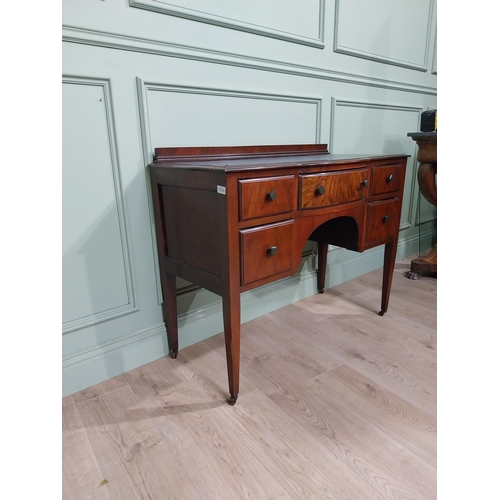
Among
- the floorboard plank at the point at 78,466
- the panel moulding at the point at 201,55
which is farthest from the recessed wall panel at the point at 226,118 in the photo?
the floorboard plank at the point at 78,466

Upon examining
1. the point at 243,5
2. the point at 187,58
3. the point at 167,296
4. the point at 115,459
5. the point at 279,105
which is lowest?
the point at 115,459

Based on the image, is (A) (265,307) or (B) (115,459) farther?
(A) (265,307)

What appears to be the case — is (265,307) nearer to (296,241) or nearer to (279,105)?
(296,241)

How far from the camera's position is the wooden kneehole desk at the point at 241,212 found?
40.8 inches

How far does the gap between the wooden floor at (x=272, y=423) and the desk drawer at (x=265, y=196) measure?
0.60m

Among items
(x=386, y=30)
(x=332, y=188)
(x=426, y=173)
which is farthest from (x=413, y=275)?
(x=386, y=30)

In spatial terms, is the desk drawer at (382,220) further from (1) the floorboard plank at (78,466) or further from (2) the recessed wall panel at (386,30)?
(1) the floorboard plank at (78,466)

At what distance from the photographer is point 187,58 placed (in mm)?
1304

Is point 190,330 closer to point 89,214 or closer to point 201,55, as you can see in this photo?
point 89,214

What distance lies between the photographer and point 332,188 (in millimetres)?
1264

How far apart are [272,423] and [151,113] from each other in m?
1.07

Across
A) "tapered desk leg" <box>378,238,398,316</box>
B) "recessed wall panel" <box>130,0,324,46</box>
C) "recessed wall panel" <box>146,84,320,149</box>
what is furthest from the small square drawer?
"recessed wall panel" <box>130,0,324,46</box>

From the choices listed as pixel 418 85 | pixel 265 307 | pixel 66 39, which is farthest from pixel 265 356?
pixel 418 85

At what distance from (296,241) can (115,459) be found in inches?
31.5
